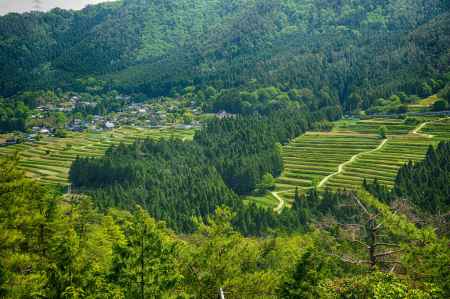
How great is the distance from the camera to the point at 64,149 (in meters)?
156

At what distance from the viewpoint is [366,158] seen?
368 feet

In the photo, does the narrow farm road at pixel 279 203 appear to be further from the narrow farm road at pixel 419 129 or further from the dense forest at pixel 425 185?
the narrow farm road at pixel 419 129

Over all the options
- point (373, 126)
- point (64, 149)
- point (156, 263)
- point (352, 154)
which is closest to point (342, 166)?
point (352, 154)

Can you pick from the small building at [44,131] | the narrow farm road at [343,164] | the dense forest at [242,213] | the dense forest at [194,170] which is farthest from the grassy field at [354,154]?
the small building at [44,131]

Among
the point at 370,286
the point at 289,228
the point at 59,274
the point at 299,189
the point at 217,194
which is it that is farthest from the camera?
the point at 299,189

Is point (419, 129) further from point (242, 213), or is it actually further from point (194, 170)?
point (242, 213)

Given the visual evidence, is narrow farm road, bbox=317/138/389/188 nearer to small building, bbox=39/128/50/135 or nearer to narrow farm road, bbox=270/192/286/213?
narrow farm road, bbox=270/192/286/213

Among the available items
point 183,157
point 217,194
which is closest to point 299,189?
point 217,194

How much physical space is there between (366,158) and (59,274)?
9797 cm

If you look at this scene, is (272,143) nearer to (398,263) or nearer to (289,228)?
(289,228)

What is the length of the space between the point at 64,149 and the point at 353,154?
96171mm

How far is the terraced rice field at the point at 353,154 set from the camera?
334 ft

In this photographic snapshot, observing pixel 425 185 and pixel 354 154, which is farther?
pixel 354 154

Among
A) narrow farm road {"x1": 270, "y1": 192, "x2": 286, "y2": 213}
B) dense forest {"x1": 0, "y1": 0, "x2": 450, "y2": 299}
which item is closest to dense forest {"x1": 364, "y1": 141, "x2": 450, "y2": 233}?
dense forest {"x1": 0, "y1": 0, "x2": 450, "y2": 299}
